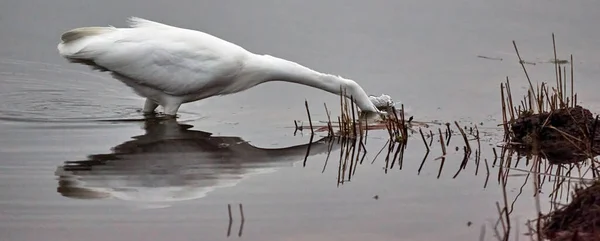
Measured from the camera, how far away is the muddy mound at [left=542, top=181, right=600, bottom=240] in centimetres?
584

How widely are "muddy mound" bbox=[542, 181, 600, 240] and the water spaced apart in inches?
15.3

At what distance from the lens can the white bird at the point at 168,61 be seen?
401 inches

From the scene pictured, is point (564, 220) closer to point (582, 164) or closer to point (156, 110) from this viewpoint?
point (582, 164)

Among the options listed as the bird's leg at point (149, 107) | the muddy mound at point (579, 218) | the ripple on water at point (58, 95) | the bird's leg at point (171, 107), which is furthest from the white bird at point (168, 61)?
the muddy mound at point (579, 218)

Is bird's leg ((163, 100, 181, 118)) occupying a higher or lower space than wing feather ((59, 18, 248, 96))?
lower

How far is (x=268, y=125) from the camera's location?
35.0ft

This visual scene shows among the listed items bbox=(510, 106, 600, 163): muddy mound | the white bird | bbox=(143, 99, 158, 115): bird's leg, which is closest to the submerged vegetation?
bbox=(510, 106, 600, 163): muddy mound

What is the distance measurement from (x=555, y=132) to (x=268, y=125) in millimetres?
2960

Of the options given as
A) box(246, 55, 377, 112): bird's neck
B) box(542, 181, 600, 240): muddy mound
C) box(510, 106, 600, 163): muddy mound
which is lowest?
box(542, 181, 600, 240): muddy mound

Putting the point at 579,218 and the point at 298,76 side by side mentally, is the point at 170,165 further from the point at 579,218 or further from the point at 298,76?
the point at 579,218

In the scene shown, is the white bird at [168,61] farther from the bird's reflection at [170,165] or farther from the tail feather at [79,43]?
the bird's reflection at [170,165]

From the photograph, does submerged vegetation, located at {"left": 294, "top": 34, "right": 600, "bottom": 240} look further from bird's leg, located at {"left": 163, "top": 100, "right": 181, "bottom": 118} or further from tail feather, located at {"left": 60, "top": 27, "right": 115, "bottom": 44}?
tail feather, located at {"left": 60, "top": 27, "right": 115, "bottom": 44}

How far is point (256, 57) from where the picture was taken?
10.7 meters

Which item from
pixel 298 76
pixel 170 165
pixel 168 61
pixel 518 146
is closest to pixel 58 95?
pixel 168 61
